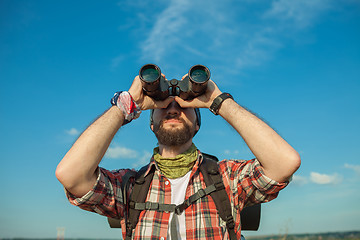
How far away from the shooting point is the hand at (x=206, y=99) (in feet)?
9.91

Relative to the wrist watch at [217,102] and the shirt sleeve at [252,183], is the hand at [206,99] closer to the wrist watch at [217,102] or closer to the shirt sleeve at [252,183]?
the wrist watch at [217,102]

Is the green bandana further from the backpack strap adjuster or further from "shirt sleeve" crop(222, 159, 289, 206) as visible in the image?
the backpack strap adjuster

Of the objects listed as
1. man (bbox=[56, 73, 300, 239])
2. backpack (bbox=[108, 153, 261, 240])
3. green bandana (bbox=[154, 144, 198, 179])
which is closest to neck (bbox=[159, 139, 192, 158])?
man (bbox=[56, 73, 300, 239])

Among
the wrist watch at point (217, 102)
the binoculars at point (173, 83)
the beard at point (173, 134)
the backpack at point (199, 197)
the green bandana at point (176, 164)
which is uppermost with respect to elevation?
the binoculars at point (173, 83)

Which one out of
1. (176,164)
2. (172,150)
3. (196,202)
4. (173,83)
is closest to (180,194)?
(196,202)

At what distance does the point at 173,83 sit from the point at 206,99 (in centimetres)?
38

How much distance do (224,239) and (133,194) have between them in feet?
2.92

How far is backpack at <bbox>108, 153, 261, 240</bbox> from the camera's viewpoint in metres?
2.68

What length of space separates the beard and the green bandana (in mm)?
146

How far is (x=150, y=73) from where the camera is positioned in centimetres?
295

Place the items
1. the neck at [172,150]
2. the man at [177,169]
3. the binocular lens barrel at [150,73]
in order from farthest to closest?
the neck at [172,150] < the binocular lens barrel at [150,73] < the man at [177,169]

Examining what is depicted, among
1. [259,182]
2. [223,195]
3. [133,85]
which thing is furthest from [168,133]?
[259,182]

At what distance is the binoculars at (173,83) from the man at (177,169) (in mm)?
72

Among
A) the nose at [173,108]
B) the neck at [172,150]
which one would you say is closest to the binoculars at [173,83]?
the nose at [173,108]
